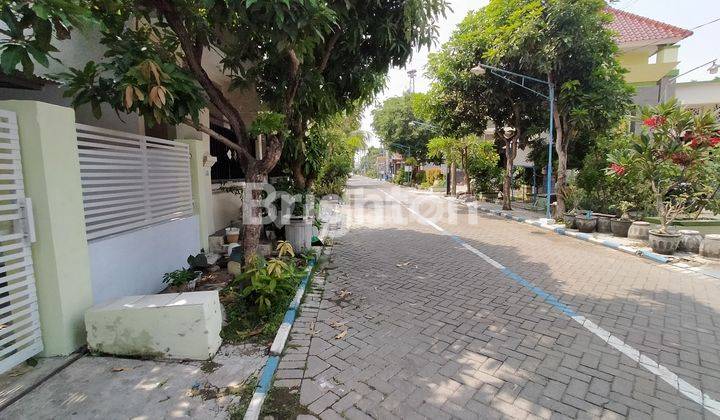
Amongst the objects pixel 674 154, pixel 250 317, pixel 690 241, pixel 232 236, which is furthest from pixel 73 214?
pixel 690 241

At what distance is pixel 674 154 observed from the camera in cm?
799

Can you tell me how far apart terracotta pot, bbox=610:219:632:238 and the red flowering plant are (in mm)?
1329

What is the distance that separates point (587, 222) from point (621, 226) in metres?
0.92

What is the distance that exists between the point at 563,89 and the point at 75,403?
1375 cm

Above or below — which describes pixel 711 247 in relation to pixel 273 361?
above

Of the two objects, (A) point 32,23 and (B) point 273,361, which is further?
(B) point 273,361

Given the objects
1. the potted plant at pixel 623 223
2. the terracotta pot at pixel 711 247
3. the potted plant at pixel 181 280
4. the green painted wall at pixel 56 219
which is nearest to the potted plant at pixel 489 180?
the potted plant at pixel 623 223

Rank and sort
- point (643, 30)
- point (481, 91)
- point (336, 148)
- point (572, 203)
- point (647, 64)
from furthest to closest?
point (643, 30), point (647, 64), point (481, 91), point (336, 148), point (572, 203)

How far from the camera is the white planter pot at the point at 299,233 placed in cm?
792

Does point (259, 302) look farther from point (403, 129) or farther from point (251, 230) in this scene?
point (403, 129)

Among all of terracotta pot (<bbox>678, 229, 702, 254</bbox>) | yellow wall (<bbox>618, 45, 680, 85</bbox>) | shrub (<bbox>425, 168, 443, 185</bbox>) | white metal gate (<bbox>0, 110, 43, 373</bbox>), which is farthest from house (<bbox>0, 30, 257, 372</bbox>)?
shrub (<bbox>425, 168, 443, 185</bbox>)

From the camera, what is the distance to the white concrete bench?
3.42 m

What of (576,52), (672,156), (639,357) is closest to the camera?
(639,357)

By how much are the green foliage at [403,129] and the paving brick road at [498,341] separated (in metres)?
29.6
